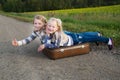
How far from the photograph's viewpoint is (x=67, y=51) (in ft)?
20.5

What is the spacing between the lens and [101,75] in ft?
16.0

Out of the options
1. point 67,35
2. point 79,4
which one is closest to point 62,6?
point 79,4

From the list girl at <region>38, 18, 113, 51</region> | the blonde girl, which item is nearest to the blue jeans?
girl at <region>38, 18, 113, 51</region>

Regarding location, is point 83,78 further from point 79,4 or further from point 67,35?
point 79,4

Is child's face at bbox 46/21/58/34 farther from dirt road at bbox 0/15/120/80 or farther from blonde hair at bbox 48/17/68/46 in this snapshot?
dirt road at bbox 0/15/120/80

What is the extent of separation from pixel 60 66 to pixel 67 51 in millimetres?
667

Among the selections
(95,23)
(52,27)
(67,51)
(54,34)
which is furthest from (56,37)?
(95,23)

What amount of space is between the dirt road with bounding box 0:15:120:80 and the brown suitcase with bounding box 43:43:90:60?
0.31 ft

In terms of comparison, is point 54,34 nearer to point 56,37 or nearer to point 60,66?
point 56,37

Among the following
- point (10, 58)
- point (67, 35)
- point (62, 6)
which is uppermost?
point (67, 35)

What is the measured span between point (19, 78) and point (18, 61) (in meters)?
1.34

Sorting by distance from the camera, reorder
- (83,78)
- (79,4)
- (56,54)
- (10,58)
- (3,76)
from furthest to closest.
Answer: (79,4), (10,58), (56,54), (3,76), (83,78)

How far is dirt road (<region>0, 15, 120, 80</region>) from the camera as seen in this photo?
16.2 ft

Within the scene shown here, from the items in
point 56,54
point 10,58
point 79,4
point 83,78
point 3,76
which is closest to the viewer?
point 83,78
